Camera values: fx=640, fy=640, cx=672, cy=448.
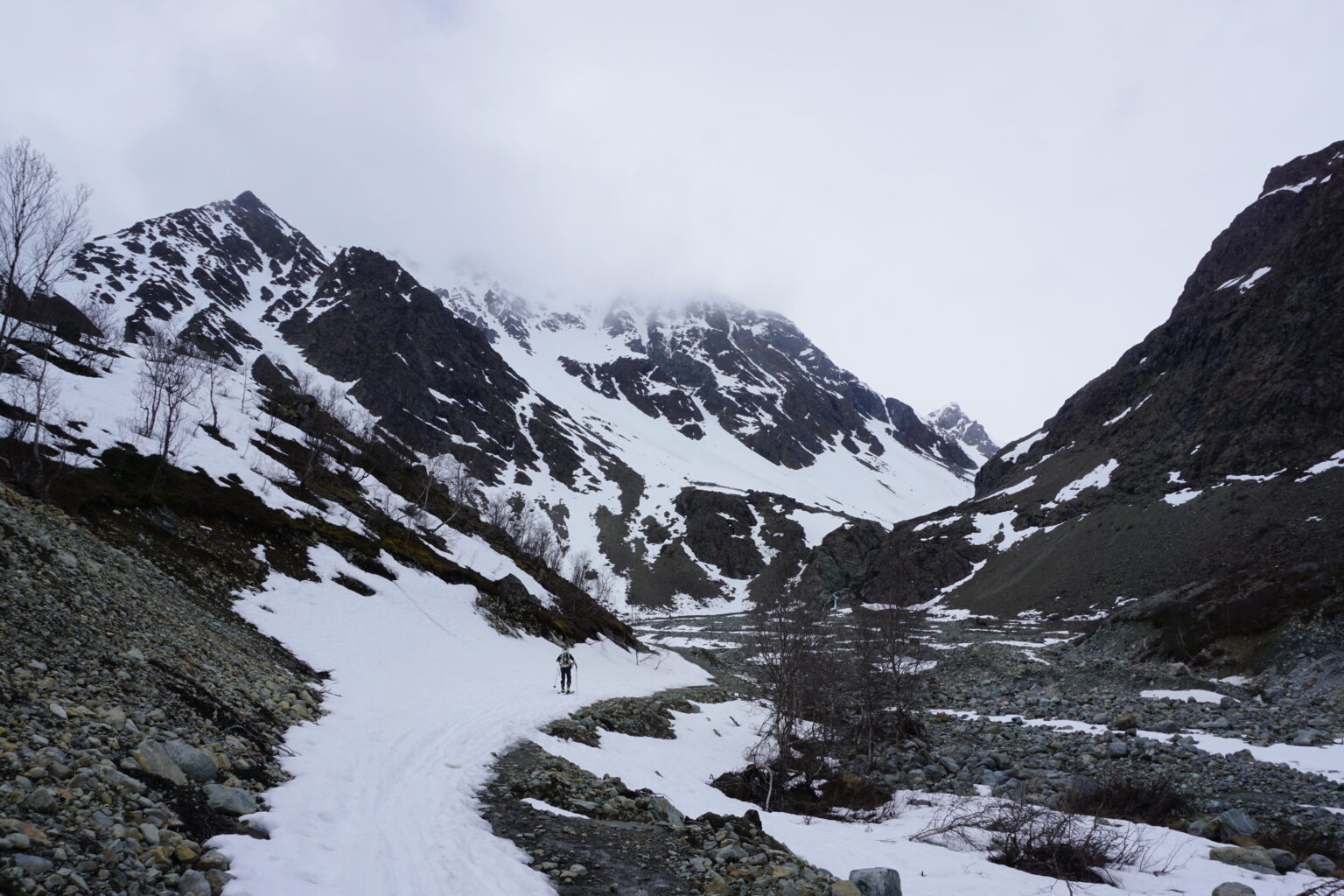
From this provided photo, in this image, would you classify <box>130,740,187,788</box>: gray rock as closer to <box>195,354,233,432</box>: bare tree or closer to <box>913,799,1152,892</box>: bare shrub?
<box>913,799,1152,892</box>: bare shrub

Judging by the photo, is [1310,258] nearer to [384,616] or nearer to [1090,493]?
[1090,493]

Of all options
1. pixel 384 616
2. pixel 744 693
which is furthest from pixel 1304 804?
pixel 384 616

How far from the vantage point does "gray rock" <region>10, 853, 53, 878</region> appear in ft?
15.9

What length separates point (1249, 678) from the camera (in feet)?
102

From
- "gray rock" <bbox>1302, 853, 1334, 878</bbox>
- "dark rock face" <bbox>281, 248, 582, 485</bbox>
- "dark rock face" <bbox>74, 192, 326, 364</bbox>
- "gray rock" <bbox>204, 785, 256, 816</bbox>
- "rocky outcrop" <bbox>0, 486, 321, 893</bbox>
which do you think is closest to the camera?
"rocky outcrop" <bbox>0, 486, 321, 893</bbox>

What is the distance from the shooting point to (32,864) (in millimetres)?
4895

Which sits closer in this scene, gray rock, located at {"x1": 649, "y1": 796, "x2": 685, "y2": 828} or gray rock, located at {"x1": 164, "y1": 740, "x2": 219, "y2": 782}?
gray rock, located at {"x1": 164, "y1": 740, "x2": 219, "y2": 782}

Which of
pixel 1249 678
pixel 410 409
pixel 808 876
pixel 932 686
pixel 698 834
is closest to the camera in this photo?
pixel 808 876

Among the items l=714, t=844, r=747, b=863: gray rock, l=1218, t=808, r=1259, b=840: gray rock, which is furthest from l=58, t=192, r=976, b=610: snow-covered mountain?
l=714, t=844, r=747, b=863: gray rock

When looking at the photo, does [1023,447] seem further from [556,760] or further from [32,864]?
[32,864]

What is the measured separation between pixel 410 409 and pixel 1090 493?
138726 millimetres

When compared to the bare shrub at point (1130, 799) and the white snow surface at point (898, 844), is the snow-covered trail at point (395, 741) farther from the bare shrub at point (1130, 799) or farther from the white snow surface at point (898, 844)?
the bare shrub at point (1130, 799)

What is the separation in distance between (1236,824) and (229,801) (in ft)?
59.5

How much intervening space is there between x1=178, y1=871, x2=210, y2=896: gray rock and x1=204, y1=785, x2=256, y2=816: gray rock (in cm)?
211
